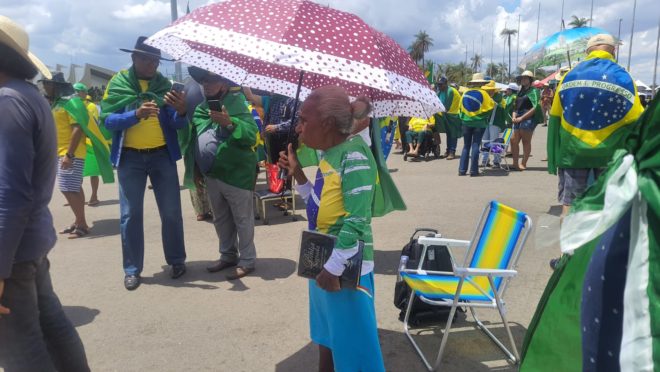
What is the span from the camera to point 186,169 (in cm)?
464

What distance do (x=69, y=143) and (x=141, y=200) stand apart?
8.43ft

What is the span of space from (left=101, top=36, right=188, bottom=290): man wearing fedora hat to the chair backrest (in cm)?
256

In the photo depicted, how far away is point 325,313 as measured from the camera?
8.32ft

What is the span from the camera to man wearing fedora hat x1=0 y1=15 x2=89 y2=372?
75.2 inches

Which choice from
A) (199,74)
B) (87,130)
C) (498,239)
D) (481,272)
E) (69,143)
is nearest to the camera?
(481,272)

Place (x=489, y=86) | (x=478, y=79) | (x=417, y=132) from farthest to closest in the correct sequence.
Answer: (x=417, y=132) < (x=478, y=79) < (x=489, y=86)

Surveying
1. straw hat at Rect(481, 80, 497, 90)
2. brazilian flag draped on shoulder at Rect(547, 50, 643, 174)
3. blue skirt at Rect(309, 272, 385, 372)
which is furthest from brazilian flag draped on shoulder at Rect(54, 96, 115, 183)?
straw hat at Rect(481, 80, 497, 90)

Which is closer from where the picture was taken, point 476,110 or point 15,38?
point 15,38

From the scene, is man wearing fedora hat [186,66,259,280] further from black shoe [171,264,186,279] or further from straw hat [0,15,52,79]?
straw hat [0,15,52,79]

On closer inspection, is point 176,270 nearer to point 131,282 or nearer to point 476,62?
point 131,282

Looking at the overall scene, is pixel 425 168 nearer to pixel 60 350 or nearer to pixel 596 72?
pixel 596 72

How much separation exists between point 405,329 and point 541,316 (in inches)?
78.5

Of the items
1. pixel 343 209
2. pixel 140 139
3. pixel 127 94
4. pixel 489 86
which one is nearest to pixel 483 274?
pixel 343 209

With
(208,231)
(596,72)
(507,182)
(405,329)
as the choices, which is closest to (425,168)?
(507,182)
